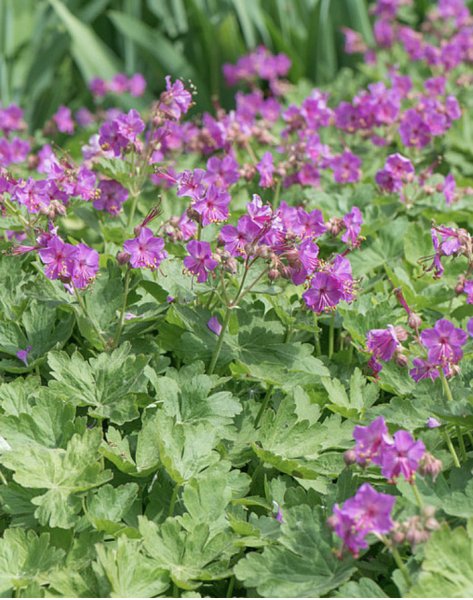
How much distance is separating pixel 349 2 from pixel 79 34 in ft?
5.63

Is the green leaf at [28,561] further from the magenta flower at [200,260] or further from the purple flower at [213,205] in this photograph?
the purple flower at [213,205]

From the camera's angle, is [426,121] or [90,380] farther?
[426,121]

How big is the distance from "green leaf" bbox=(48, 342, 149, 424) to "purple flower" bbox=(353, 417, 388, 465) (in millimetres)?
610

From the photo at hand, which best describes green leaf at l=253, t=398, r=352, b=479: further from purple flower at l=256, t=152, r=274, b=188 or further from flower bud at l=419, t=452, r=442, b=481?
purple flower at l=256, t=152, r=274, b=188

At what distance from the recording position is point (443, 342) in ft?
6.64

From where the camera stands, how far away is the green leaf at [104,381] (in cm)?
219

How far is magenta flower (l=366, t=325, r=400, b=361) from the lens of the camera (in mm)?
2072

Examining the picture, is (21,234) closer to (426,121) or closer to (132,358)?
(132,358)

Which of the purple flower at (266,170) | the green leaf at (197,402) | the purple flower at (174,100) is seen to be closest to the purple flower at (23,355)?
the green leaf at (197,402)

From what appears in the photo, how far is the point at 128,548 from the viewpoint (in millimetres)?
1826

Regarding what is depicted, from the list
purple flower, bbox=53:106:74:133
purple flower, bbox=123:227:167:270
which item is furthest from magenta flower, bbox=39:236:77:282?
purple flower, bbox=53:106:74:133

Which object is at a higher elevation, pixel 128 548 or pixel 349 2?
pixel 128 548

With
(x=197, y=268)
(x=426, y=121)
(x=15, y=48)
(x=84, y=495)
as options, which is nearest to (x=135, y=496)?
(x=84, y=495)

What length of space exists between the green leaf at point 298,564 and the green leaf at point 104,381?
0.48m
